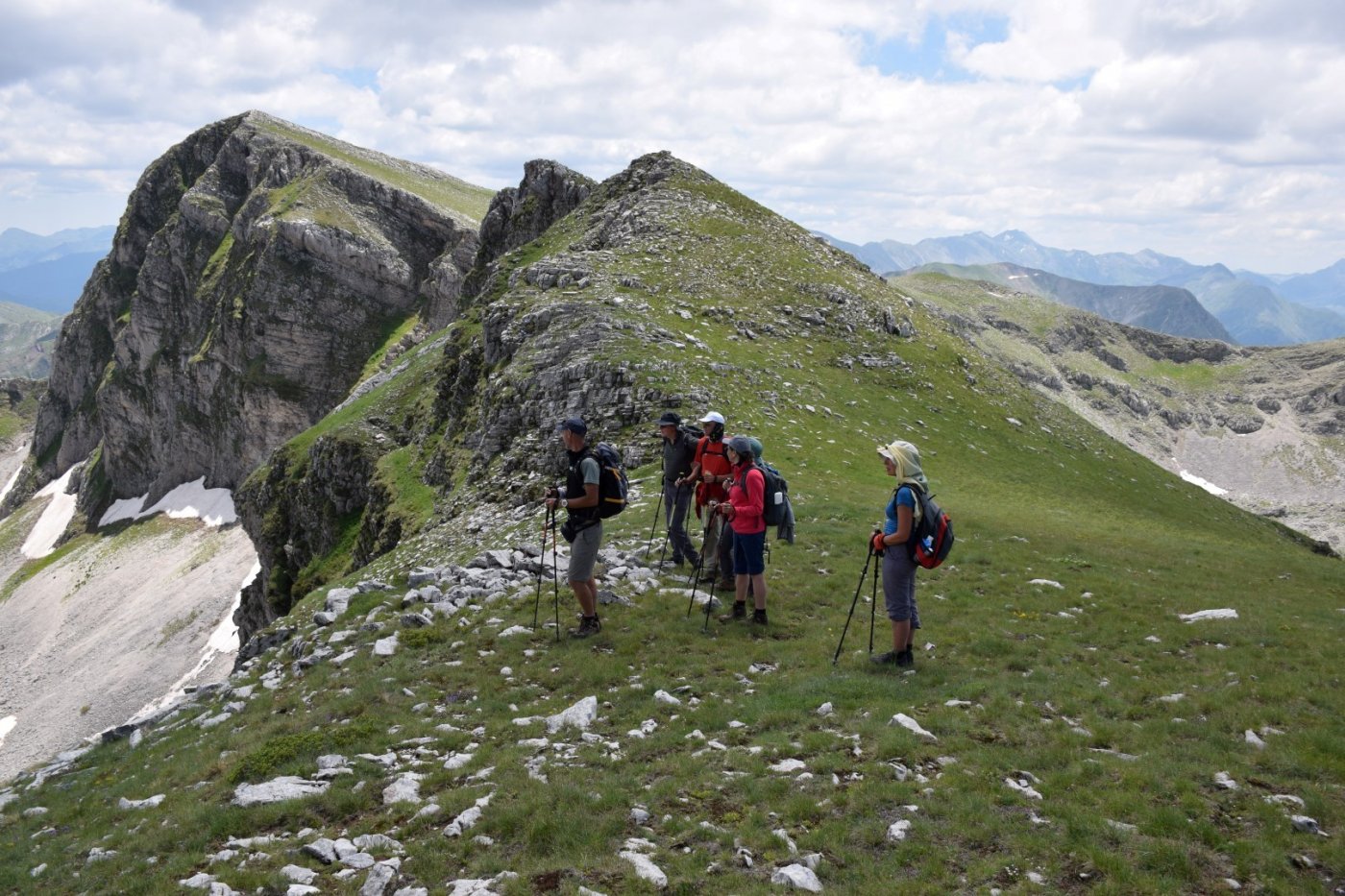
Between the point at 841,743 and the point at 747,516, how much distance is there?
548 cm

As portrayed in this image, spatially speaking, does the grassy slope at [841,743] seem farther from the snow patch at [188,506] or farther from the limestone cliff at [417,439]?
the snow patch at [188,506]

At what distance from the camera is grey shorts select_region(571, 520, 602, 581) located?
15.9m

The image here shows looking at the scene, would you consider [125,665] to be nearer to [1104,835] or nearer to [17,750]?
[17,750]

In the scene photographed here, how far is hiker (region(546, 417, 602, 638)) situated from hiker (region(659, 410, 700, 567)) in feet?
11.4

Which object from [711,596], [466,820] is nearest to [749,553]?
[711,596]

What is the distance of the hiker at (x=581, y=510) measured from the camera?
1546cm

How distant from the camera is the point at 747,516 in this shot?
15602 mm

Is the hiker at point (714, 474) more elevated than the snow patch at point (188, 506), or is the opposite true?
the hiker at point (714, 474)

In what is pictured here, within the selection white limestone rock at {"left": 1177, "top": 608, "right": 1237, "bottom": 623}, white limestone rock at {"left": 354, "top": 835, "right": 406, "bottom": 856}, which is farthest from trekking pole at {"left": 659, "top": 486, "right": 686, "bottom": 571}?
white limestone rock at {"left": 1177, "top": 608, "right": 1237, "bottom": 623}

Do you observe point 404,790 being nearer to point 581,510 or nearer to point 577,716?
point 577,716

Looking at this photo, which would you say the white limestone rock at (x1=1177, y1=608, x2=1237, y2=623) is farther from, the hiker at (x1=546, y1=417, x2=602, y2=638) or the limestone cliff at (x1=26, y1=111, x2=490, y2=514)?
the limestone cliff at (x1=26, y1=111, x2=490, y2=514)

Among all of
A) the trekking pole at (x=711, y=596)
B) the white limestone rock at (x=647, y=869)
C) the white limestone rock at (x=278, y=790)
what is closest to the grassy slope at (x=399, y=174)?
the trekking pole at (x=711, y=596)

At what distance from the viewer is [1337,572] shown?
2703cm

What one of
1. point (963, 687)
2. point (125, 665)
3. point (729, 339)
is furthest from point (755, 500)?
point (125, 665)
